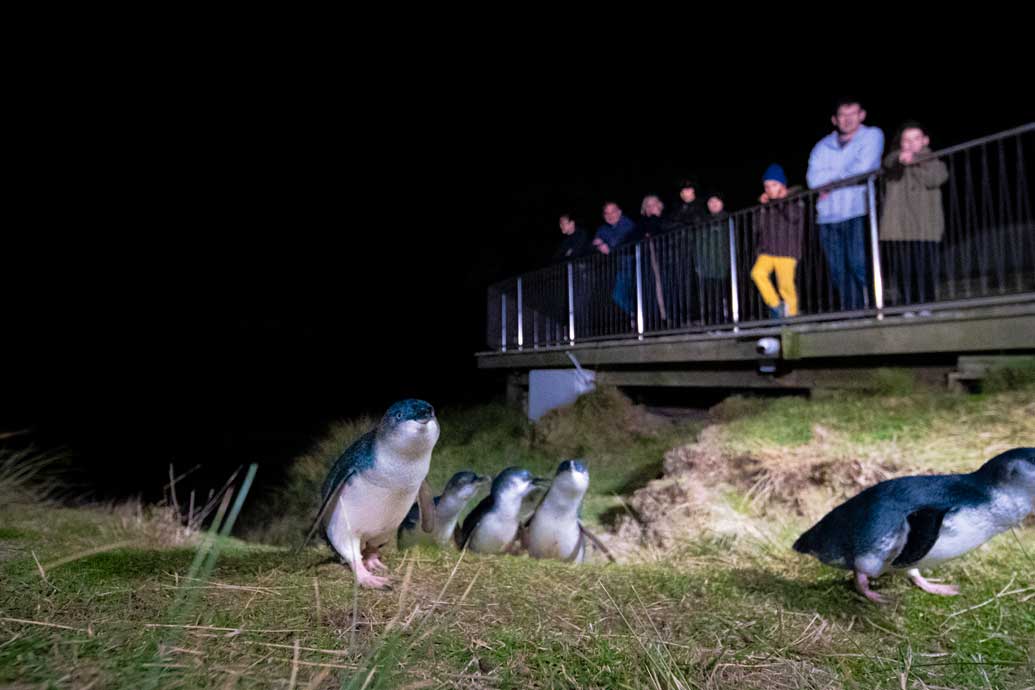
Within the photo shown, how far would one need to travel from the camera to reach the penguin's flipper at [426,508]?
2.81 metres

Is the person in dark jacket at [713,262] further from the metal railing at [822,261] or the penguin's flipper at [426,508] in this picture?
the penguin's flipper at [426,508]

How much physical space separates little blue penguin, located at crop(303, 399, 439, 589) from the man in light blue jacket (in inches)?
198

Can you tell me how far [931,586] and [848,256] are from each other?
399 centimetres

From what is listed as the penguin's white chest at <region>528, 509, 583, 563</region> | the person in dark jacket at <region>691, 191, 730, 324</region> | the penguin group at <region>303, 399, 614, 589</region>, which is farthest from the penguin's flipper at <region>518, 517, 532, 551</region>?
the person in dark jacket at <region>691, 191, 730, 324</region>

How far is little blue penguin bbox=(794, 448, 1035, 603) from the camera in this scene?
7.13ft

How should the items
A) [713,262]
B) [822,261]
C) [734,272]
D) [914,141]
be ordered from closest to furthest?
[914,141] → [822,261] → [734,272] → [713,262]

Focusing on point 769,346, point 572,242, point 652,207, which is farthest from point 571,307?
point 769,346

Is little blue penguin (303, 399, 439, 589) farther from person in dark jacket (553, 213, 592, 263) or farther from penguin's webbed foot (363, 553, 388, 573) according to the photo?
person in dark jacket (553, 213, 592, 263)

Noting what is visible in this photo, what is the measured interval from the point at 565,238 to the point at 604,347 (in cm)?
210

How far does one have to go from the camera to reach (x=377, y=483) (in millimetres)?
2227

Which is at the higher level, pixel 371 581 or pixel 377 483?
pixel 377 483

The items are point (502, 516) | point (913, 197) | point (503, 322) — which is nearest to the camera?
point (502, 516)

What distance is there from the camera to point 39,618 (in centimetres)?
134

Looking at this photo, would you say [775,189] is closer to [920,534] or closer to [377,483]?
[920,534]
